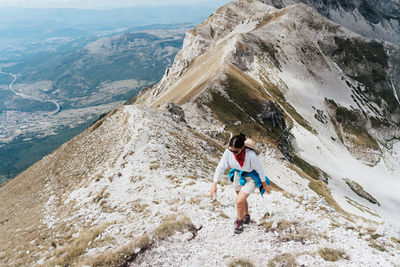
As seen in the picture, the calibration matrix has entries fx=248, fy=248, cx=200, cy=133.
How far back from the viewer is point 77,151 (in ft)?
123

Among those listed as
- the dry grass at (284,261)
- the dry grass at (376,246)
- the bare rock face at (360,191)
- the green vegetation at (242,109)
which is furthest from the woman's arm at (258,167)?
the bare rock face at (360,191)

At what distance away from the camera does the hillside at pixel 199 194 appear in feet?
35.6

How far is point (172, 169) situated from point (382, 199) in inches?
3219

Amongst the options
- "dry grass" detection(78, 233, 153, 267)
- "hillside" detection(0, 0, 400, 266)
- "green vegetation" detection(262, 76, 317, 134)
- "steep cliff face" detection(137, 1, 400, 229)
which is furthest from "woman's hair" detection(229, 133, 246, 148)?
"green vegetation" detection(262, 76, 317, 134)

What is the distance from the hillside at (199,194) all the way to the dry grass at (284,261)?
0.07 metres

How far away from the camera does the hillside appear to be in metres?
10.8

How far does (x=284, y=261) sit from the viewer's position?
9703 millimetres

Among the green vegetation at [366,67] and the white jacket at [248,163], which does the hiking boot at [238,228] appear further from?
the green vegetation at [366,67]

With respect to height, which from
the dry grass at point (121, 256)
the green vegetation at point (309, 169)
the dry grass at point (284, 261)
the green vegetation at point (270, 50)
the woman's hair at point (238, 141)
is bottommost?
the green vegetation at point (309, 169)

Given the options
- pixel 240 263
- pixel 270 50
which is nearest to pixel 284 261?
pixel 240 263

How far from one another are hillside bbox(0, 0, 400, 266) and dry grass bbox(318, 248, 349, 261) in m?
0.04

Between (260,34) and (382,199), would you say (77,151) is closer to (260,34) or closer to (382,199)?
(382,199)

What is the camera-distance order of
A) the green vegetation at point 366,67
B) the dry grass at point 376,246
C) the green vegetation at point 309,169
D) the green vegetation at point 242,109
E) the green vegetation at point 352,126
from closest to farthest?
the dry grass at point 376,246 → the green vegetation at point 242,109 → the green vegetation at point 309,169 → the green vegetation at point 352,126 → the green vegetation at point 366,67

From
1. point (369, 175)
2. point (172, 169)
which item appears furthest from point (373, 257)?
point (369, 175)
